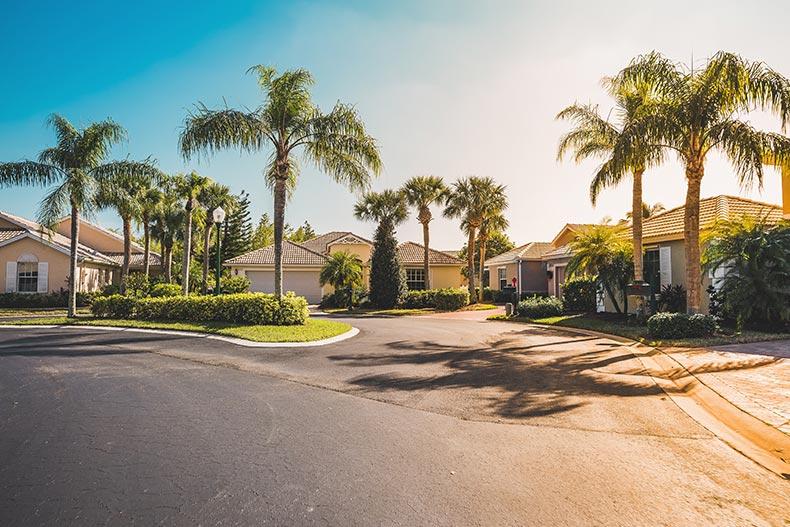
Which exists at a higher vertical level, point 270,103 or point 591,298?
point 270,103

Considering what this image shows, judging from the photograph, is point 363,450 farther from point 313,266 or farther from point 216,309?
point 313,266

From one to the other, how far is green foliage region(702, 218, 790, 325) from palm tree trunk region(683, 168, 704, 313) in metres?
1.13

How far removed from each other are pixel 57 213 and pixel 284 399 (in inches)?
660

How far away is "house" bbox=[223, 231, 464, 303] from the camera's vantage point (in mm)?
33344

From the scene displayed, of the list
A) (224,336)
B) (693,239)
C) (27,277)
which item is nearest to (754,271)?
(693,239)

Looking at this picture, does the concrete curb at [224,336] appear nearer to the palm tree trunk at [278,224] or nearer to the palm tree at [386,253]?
the palm tree trunk at [278,224]

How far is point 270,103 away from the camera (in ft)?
49.9

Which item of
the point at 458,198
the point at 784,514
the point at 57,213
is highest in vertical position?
the point at 458,198

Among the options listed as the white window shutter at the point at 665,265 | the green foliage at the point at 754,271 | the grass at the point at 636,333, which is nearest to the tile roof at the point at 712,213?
the white window shutter at the point at 665,265

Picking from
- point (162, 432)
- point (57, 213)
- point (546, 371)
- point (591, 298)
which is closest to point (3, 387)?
point (162, 432)

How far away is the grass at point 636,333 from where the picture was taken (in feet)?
36.0

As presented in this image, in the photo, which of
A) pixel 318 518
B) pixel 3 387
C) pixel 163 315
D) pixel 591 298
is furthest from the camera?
pixel 591 298

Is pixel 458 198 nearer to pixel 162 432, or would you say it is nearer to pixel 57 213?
pixel 57 213

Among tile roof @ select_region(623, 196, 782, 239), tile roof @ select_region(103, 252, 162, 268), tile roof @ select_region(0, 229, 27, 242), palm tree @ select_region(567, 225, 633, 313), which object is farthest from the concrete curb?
tile roof @ select_region(103, 252, 162, 268)
